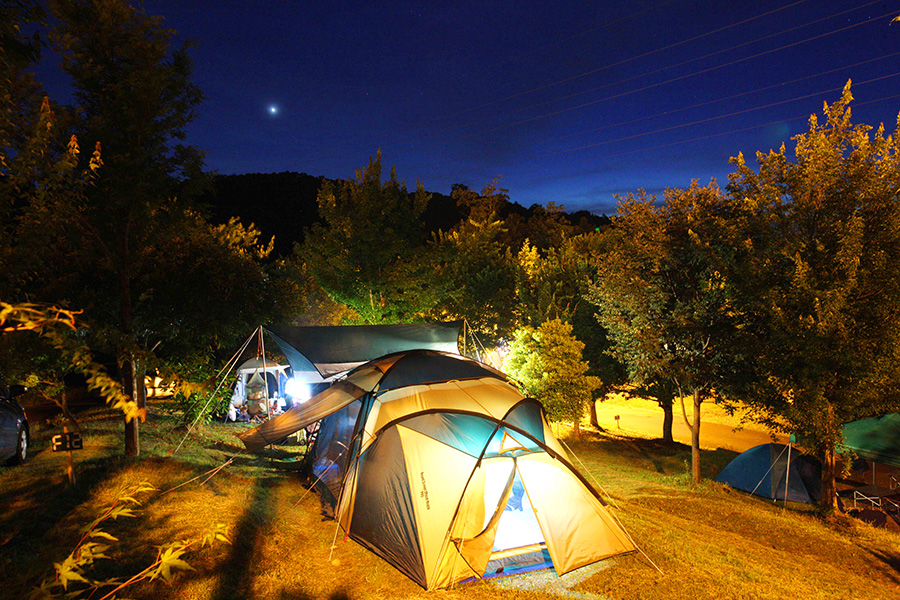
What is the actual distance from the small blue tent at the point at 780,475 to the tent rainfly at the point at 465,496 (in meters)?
8.72

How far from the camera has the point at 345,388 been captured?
8.60 m

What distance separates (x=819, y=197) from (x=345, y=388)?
34.2 ft

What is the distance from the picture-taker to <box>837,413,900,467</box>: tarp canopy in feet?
39.2

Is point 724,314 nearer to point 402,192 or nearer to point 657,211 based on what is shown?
point 657,211

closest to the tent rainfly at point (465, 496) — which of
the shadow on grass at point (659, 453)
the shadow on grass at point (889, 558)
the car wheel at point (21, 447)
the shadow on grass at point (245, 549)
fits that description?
the shadow on grass at point (245, 549)

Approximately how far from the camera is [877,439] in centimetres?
1231

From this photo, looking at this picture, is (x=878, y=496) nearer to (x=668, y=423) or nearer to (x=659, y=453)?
(x=659, y=453)

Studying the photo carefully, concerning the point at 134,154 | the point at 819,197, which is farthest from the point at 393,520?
the point at 819,197

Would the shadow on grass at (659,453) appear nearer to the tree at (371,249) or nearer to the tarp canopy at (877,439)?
the tarp canopy at (877,439)

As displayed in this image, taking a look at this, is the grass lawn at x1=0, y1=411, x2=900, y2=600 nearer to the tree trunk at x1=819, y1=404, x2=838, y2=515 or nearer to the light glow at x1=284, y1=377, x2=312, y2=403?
the tree trunk at x1=819, y1=404, x2=838, y2=515

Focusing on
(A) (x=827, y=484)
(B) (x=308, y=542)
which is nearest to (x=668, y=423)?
(A) (x=827, y=484)

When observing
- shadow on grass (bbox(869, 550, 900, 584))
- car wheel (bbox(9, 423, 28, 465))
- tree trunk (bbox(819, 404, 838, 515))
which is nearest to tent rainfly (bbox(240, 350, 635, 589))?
shadow on grass (bbox(869, 550, 900, 584))

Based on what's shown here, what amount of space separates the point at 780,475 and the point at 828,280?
5.93 metres

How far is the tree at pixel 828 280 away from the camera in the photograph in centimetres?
932
